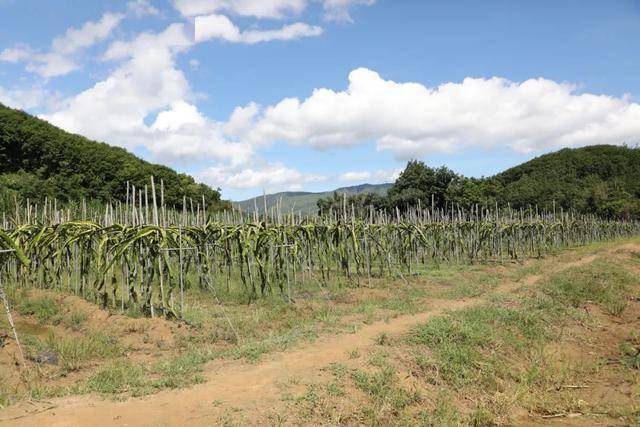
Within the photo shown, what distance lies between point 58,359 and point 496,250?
23493mm

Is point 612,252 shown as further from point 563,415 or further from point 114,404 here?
point 114,404

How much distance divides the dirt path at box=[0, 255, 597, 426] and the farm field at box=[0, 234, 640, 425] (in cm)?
2

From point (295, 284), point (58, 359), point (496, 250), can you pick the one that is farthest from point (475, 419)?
point (496, 250)

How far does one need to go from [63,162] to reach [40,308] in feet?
118

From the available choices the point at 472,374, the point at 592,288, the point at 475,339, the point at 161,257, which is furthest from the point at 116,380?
the point at 592,288

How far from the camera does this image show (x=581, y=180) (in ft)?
222

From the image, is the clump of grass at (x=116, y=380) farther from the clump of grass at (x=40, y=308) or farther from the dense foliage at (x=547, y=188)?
the dense foliage at (x=547, y=188)

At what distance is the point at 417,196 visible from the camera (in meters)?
51.4

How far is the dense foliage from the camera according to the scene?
52.8m

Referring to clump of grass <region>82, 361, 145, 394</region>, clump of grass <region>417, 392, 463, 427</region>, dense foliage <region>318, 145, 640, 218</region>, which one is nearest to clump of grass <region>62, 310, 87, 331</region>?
clump of grass <region>82, 361, 145, 394</region>

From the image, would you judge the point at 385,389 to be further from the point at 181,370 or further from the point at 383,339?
the point at 181,370

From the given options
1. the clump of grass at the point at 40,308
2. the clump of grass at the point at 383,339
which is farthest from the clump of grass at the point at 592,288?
the clump of grass at the point at 40,308

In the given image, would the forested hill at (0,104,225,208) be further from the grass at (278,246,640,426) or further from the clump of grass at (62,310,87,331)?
the grass at (278,246,640,426)

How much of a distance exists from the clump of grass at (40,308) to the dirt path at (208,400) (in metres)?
4.32
